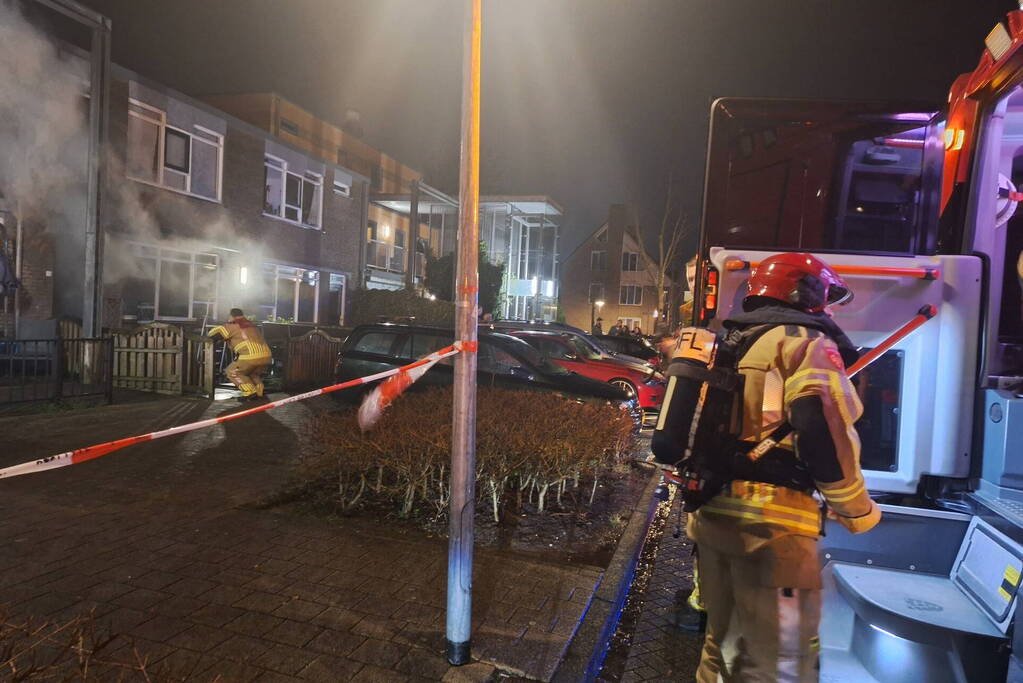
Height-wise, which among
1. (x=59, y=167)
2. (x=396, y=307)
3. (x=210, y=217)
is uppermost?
(x=59, y=167)

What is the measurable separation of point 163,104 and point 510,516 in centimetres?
1494

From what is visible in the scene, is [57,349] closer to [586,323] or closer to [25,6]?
[25,6]

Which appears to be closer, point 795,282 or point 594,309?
point 795,282

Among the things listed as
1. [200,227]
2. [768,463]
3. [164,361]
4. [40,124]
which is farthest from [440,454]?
[200,227]

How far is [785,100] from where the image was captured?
178 inches

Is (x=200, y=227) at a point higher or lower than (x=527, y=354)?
higher

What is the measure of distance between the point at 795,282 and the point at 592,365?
941 cm

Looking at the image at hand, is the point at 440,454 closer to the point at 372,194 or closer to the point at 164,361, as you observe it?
the point at 164,361

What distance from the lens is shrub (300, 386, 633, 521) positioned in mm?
5258

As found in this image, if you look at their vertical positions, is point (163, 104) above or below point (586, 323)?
above

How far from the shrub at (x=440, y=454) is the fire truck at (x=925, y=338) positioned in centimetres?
206

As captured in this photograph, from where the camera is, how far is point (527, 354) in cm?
993

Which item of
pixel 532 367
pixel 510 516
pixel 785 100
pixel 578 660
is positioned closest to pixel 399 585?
pixel 578 660

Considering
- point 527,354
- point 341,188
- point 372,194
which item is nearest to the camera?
point 527,354
